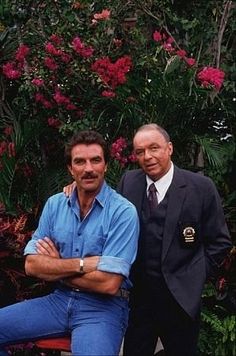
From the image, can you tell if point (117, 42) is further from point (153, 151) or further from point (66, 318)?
point (66, 318)

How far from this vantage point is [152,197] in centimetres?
367

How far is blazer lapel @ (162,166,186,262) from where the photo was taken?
3.53 metres

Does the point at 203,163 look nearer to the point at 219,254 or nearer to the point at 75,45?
the point at 75,45

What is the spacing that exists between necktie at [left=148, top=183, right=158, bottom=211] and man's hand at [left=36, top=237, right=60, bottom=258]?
581 mm

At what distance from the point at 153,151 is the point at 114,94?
1475 mm

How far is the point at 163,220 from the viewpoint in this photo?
3.57 m

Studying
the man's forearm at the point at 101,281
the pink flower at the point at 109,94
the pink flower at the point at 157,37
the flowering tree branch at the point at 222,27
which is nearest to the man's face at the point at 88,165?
the man's forearm at the point at 101,281

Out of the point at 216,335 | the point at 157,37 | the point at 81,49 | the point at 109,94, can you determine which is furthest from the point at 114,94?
the point at 216,335

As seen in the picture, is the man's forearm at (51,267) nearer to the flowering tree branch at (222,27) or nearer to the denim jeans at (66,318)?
the denim jeans at (66,318)

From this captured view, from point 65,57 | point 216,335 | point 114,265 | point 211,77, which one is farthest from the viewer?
point 65,57

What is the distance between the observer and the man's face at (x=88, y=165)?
359 cm

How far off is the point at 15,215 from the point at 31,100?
1.29 metres

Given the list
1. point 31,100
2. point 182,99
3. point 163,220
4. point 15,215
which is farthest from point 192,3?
point 163,220

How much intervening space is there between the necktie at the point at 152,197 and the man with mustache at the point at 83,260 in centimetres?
14
